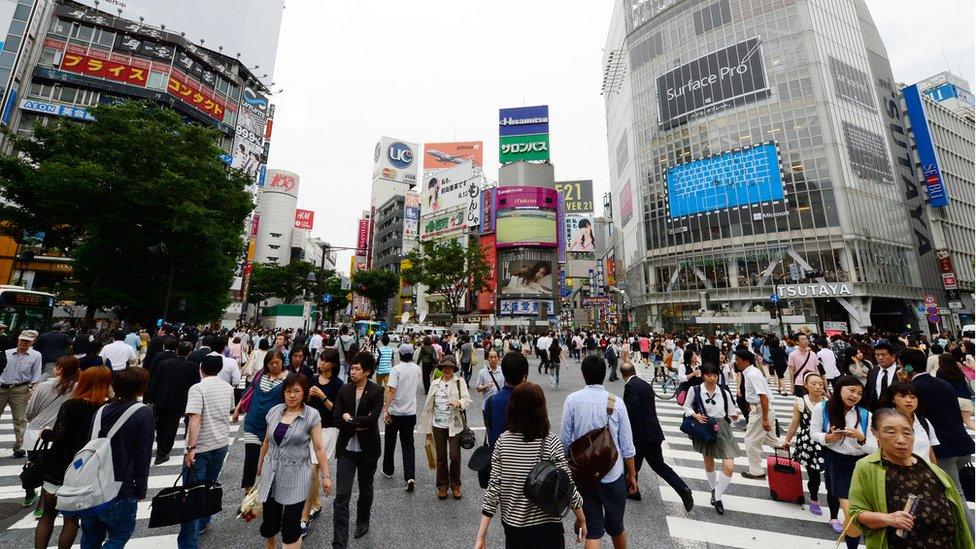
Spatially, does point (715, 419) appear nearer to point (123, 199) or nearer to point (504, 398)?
point (504, 398)

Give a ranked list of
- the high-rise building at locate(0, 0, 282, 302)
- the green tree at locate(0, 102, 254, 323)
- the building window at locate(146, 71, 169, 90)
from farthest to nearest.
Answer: the building window at locate(146, 71, 169, 90) < the high-rise building at locate(0, 0, 282, 302) < the green tree at locate(0, 102, 254, 323)

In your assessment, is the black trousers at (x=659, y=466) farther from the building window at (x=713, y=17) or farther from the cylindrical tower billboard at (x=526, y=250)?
the building window at (x=713, y=17)

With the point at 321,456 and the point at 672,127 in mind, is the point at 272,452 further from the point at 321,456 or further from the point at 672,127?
the point at 672,127

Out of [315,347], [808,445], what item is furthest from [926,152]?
[315,347]

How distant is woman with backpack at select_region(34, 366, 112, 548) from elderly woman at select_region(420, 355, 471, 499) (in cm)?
320

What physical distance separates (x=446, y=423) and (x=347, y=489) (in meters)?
1.60

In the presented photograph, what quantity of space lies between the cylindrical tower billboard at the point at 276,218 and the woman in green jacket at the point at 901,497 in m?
91.3

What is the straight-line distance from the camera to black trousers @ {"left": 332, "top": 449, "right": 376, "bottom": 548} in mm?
3591

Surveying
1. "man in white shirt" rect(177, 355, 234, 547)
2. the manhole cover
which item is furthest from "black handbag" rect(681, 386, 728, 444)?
the manhole cover

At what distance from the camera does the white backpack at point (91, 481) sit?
9.05 feet

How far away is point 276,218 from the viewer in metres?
82.2

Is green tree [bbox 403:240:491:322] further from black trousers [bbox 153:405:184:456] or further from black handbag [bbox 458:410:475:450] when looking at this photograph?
black handbag [bbox 458:410:475:450]

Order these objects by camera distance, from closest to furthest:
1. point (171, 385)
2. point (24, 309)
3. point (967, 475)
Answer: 1. point (967, 475)
2. point (171, 385)
3. point (24, 309)

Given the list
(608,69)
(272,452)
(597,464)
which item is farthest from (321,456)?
(608,69)
